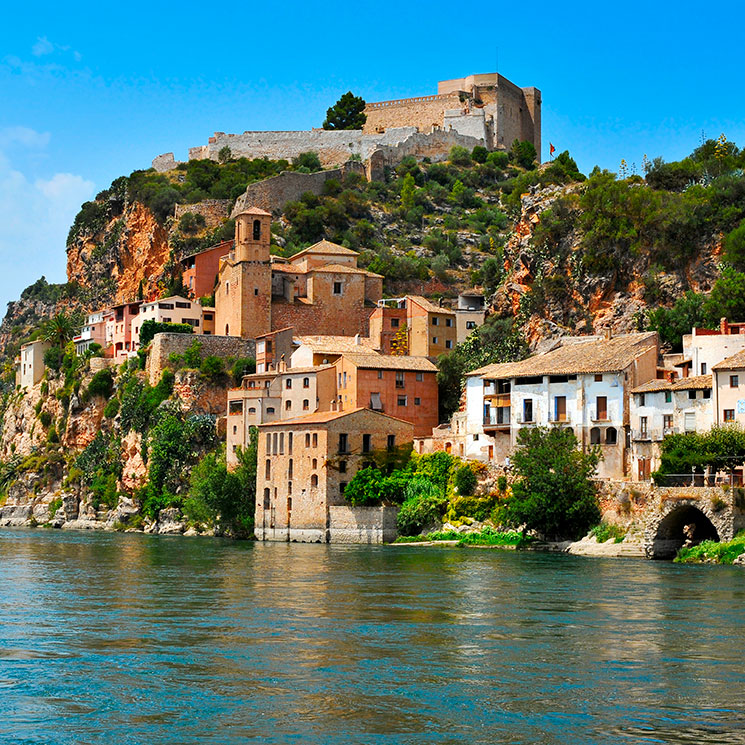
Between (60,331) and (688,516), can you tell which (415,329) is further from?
(60,331)

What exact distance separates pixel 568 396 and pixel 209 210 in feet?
185

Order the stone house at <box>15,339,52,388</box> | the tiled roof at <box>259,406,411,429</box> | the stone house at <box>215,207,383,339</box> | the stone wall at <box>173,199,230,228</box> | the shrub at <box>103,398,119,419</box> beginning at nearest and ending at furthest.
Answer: the tiled roof at <box>259,406,411,429</box> < the stone house at <box>215,207,383,339</box> < the shrub at <box>103,398,119,419</box> < the stone house at <box>15,339,52,388</box> < the stone wall at <box>173,199,230,228</box>

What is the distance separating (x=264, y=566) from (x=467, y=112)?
85994mm

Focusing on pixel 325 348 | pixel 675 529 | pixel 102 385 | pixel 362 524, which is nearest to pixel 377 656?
pixel 675 529

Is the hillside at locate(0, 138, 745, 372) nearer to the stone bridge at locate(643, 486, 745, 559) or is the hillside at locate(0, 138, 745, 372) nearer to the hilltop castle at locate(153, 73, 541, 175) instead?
the hilltop castle at locate(153, 73, 541, 175)

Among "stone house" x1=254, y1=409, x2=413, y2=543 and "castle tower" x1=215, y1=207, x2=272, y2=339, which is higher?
"castle tower" x1=215, y1=207, x2=272, y2=339

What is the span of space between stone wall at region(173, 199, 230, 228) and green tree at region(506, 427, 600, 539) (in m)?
57.8

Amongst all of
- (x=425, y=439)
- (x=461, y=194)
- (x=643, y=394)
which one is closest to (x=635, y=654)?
(x=643, y=394)

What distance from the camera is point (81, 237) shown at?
11838 centimetres

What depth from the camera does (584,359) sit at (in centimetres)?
5753

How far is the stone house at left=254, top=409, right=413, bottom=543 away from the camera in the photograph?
60.3 m

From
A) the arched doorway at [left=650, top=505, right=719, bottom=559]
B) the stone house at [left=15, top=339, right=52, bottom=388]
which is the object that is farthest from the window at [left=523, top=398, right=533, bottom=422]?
the stone house at [left=15, top=339, right=52, bottom=388]

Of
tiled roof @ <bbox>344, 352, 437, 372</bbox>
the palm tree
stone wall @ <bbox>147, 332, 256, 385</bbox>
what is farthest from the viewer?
the palm tree

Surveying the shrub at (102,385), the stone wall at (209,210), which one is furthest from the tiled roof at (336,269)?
the stone wall at (209,210)
